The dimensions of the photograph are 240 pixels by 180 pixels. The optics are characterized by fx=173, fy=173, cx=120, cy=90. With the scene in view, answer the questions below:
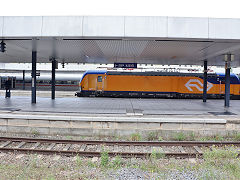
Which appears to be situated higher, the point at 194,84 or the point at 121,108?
the point at 194,84

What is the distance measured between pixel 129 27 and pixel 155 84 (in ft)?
36.9

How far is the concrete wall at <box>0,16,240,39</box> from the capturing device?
8.94 m

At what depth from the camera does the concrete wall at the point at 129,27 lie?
8.94 m

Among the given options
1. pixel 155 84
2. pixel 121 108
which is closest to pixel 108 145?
pixel 121 108

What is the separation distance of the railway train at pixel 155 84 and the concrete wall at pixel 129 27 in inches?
412

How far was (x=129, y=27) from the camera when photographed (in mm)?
8992

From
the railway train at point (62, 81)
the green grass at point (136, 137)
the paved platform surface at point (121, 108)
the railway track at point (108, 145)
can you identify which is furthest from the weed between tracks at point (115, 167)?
the railway train at point (62, 81)

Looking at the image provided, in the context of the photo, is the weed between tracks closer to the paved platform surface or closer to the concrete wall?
the paved platform surface

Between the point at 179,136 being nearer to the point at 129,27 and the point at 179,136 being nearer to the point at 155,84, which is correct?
the point at 129,27

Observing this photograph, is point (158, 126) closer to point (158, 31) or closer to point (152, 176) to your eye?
point (152, 176)

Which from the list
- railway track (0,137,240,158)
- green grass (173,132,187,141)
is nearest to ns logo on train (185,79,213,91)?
green grass (173,132,187,141)

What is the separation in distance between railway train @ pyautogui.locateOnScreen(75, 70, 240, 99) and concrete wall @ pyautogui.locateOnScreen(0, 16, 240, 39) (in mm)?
10464

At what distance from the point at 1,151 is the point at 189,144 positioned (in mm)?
7272

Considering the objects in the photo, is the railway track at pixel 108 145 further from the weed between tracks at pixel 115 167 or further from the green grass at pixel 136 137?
the green grass at pixel 136 137
